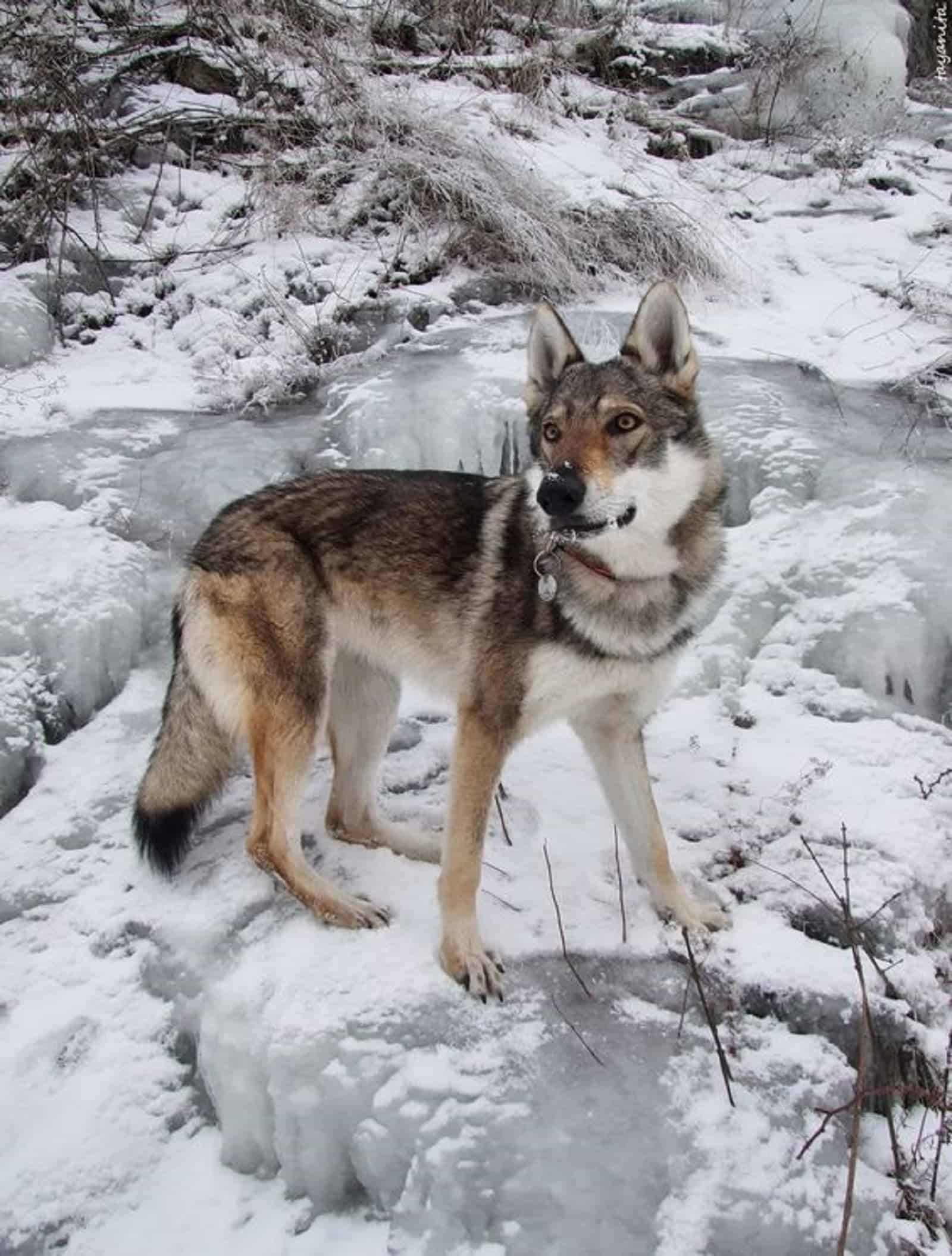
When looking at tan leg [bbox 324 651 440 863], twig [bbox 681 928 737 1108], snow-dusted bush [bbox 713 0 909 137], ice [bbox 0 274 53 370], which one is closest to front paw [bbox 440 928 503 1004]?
twig [bbox 681 928 737 1108]

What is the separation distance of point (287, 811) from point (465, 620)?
2.54ft

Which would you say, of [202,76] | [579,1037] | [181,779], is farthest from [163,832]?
[202,76]

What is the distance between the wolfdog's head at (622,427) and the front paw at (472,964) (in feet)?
3.78

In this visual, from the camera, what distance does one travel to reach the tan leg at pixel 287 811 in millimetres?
2877

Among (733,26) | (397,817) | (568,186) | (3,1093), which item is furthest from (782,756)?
(733,26)

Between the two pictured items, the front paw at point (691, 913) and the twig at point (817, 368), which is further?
the twig at point (817, 368)

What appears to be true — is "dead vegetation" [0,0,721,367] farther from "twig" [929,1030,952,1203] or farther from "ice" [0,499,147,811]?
"twig" [929,1030,952,1203]

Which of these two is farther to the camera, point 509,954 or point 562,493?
point 509,954

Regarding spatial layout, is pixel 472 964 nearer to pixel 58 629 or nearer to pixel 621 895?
pixel 621 895

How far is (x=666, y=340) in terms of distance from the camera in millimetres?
2775

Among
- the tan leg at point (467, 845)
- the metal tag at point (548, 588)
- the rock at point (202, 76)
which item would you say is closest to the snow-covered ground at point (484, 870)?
the tan leg at point (467, 845)

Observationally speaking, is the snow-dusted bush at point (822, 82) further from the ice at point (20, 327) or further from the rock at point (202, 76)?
the ice at point (20, 327)

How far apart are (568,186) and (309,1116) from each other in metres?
6.03

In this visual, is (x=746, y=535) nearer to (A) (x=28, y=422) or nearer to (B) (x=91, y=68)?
(A) (x=28, y=422)
